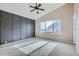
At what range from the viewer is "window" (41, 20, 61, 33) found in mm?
8074

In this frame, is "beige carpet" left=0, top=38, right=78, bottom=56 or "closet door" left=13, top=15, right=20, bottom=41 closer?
"beige carpet" left=0, top=38, right=78, bottom=56

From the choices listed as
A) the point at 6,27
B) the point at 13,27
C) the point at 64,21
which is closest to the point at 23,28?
the point at 13,27

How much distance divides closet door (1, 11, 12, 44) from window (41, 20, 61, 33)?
3948 mm

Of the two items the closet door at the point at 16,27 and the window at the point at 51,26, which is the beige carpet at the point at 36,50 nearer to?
the closet door at the point at 16,27

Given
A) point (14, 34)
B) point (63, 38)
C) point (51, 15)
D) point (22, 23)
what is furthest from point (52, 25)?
point (14, 34)

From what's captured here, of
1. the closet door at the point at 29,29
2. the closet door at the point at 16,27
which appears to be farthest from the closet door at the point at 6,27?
the closet door at the point at 29,29

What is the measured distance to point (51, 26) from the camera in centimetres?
859

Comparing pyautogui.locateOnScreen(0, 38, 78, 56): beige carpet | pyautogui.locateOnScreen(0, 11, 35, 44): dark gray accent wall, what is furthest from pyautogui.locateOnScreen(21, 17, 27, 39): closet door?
pyautogui.locateOnScreen(0, 38, 78, 56): beige carpet

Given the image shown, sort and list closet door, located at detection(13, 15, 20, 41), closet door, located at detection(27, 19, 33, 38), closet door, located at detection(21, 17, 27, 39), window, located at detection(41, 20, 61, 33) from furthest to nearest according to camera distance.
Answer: closet door, located at detection(27, 19, 33, 38) → window, located at detection(41, 20, 61, 33) → closet door, located at detection(21, 17, 27, 39) → closet door, located at detection(13, 15, 20, 41)

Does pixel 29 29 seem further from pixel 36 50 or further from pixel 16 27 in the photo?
pixel 36 50

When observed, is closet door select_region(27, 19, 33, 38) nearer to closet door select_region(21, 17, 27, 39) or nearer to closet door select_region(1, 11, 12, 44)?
closet door select_region(21, 17, 27, 39)

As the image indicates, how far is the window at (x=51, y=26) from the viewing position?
318 inches

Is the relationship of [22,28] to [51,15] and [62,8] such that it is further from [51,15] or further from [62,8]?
[62,8]

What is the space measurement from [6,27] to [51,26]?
4463 millimetres
